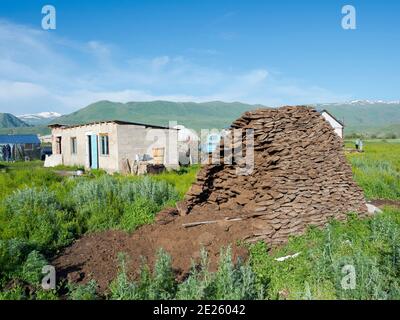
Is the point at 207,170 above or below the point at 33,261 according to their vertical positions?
above

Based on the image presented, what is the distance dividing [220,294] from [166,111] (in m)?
194

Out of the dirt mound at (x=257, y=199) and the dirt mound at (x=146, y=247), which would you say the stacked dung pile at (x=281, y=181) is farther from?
the dirt mound at (x=146, y=247)

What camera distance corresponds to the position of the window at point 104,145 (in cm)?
2116

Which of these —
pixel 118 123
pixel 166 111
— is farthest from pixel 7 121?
pixel 118 123

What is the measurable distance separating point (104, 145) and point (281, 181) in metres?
15.8

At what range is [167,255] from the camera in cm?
546

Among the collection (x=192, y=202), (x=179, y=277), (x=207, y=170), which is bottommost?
(x=179, y=277)

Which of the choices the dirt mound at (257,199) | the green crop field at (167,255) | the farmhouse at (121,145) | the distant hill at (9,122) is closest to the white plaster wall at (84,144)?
the farmhouse at (121,145)

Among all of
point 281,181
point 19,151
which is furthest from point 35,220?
point 19,151

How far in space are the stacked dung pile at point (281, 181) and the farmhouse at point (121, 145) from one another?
1157 cm

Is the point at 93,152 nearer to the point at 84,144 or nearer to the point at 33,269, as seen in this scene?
the point at 84,144

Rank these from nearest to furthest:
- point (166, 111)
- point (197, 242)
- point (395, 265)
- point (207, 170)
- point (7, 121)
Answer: point (395, 265) < point (197, 242) < point (207, 170) < point (7, 121) < point (166, 111)

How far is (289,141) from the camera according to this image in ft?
25.9
